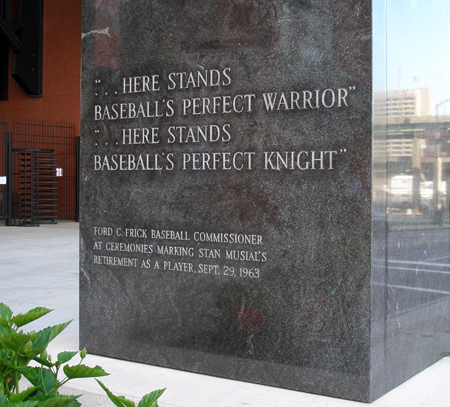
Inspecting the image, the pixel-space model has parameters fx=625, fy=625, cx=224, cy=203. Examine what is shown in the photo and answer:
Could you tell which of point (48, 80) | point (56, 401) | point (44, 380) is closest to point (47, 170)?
point (48, 80)

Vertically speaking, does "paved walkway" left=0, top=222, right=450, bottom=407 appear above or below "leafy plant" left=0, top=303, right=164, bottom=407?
below

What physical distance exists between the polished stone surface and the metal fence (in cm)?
1980

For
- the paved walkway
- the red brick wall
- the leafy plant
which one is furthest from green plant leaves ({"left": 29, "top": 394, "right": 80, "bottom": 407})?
the red brick wall

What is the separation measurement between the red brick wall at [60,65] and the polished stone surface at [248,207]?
20661 millimetres

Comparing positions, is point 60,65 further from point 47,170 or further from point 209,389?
point 209,389

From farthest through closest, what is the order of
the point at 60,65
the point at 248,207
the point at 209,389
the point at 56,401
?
the point at 60,65
the point at 248,207
the point at 209,389
the point at 56,401

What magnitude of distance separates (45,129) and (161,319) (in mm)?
22221

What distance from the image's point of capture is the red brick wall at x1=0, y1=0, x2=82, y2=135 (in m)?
24.5

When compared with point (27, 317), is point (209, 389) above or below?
below

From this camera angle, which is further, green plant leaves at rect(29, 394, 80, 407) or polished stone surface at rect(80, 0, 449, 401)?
polished stone surface at rect(80, 0, 449, 401)

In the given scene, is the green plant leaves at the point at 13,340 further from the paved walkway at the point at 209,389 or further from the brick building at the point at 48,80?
the brick building at the point at 48,80

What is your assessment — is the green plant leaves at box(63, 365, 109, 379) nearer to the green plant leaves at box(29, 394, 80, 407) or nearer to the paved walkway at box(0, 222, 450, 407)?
the green plant leaves at box(29, 394, 80, 407)

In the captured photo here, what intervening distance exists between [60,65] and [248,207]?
74.3 feet

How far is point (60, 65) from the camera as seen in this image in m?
24.8
